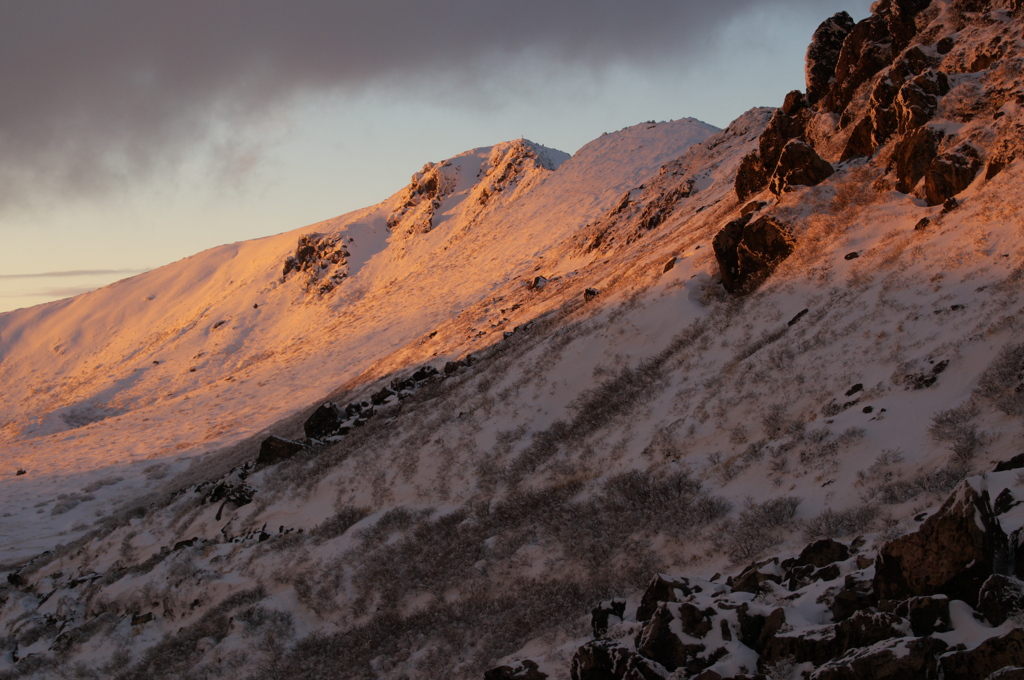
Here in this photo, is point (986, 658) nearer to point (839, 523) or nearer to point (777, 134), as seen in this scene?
point (839, 523)

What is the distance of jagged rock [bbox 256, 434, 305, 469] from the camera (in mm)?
20422

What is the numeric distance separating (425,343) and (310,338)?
22978mm

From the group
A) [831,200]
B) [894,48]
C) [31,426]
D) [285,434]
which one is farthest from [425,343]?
[31,426]

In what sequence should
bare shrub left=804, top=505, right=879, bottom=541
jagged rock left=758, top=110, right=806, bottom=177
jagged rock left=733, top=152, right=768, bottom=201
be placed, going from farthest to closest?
jagged rock left=733, top=152, right=768, bottom=201
jagged rock left=758, top=110, right=806, bottom=177
bare shrub left=804, top=505, right=879, bottom=541

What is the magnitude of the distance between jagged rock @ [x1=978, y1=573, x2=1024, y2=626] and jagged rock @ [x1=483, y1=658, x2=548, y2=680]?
13.6 ft

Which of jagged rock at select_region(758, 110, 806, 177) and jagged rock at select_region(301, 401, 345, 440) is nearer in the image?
jagged rock at select_region(301, 401, 345, 440)

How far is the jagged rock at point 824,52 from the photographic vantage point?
25594 mm

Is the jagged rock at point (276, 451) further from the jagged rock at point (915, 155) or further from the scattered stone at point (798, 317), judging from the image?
the jagged rock at point (915, 155)

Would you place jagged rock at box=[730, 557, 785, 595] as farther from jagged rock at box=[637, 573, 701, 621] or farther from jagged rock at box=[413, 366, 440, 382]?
jagged rock at box=[413, 366, 440, 382]

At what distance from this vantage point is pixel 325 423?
2241cm

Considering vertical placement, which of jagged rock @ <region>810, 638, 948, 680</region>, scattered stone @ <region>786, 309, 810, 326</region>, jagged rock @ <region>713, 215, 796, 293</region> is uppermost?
jagged rock @ <region>713, 215, 796, 293</region>

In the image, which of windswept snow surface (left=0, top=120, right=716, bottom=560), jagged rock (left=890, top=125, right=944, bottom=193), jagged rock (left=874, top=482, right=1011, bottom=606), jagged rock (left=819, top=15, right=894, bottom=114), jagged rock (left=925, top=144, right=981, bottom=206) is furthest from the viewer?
windswept snow surface (left=0, top=120, right=716, bottom=560)

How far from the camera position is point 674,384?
49.3ft

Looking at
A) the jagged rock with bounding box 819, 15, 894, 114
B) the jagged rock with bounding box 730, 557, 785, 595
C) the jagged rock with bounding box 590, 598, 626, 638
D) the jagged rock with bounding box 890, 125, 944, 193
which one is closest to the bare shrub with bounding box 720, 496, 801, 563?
the jagged rock with bounding box 730, 557, 785, 595
